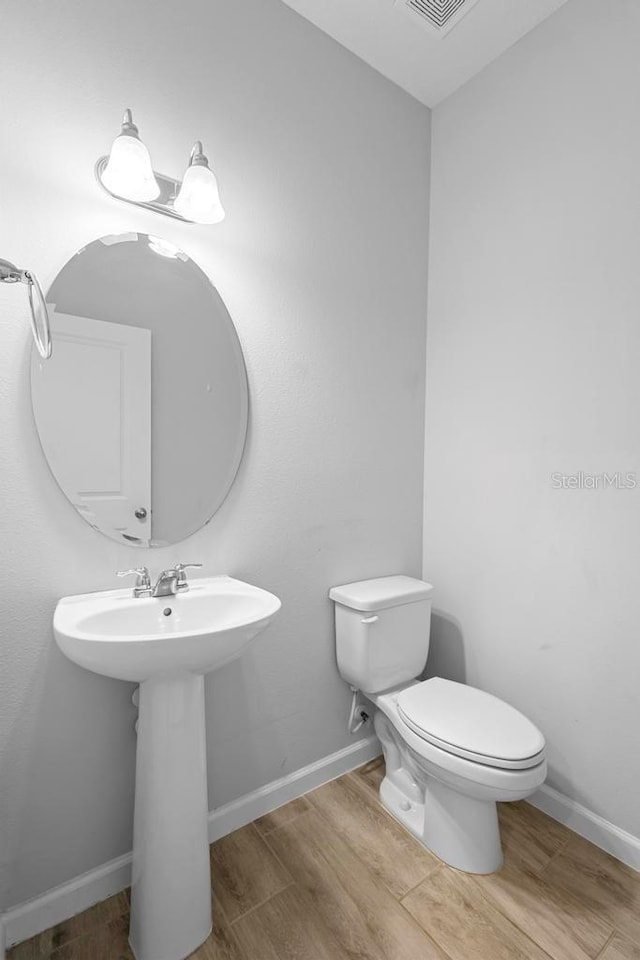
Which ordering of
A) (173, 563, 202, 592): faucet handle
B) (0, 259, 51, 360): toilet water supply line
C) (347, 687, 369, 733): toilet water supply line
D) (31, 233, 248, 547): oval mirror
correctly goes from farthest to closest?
1. (347, 687, 369, 733): toilet water supply line
2. (173, 563, 202, 592): faucet handle
3. (31, 233, 248, 547): oval mirror
4. (0, 259, 51, 360): toilet water supply line

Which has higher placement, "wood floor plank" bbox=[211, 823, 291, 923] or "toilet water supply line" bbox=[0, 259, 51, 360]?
"toilet water supply line" bbox=[0, 259, 51, 360]

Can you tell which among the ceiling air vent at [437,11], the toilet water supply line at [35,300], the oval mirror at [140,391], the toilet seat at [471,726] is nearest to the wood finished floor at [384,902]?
the toilet seat at [471,726]

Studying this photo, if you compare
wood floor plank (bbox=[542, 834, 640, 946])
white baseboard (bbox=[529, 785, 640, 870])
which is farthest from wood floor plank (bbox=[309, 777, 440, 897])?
white baseboard (bbox=[529, 785, 640, 870])

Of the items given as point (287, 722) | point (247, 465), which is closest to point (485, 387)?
point (247, 465)

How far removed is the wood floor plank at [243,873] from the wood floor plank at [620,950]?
802 millimetres

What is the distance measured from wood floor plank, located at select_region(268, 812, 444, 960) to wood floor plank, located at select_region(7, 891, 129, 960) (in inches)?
17.4

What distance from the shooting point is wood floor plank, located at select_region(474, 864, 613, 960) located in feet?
3.66

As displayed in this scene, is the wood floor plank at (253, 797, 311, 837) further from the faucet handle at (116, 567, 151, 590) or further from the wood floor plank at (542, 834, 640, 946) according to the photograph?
the faucet handle at (116, 567, 151, 590)

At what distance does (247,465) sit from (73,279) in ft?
2.23

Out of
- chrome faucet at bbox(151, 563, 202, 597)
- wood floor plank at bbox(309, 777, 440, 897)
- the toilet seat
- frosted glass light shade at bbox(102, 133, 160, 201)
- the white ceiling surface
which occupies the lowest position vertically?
wood floor plank at bbox(309, 777, 440, 897)

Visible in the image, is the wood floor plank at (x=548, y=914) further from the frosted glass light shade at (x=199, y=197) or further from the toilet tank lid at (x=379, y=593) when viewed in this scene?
the frosted glass light shade at (x=199, y=197)

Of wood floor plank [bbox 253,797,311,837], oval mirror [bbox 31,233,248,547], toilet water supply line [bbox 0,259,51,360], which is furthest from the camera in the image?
wood floor plank [bbox 253,797,311,837]

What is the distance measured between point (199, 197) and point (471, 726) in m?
1.65

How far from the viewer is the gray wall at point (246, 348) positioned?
1.10m
